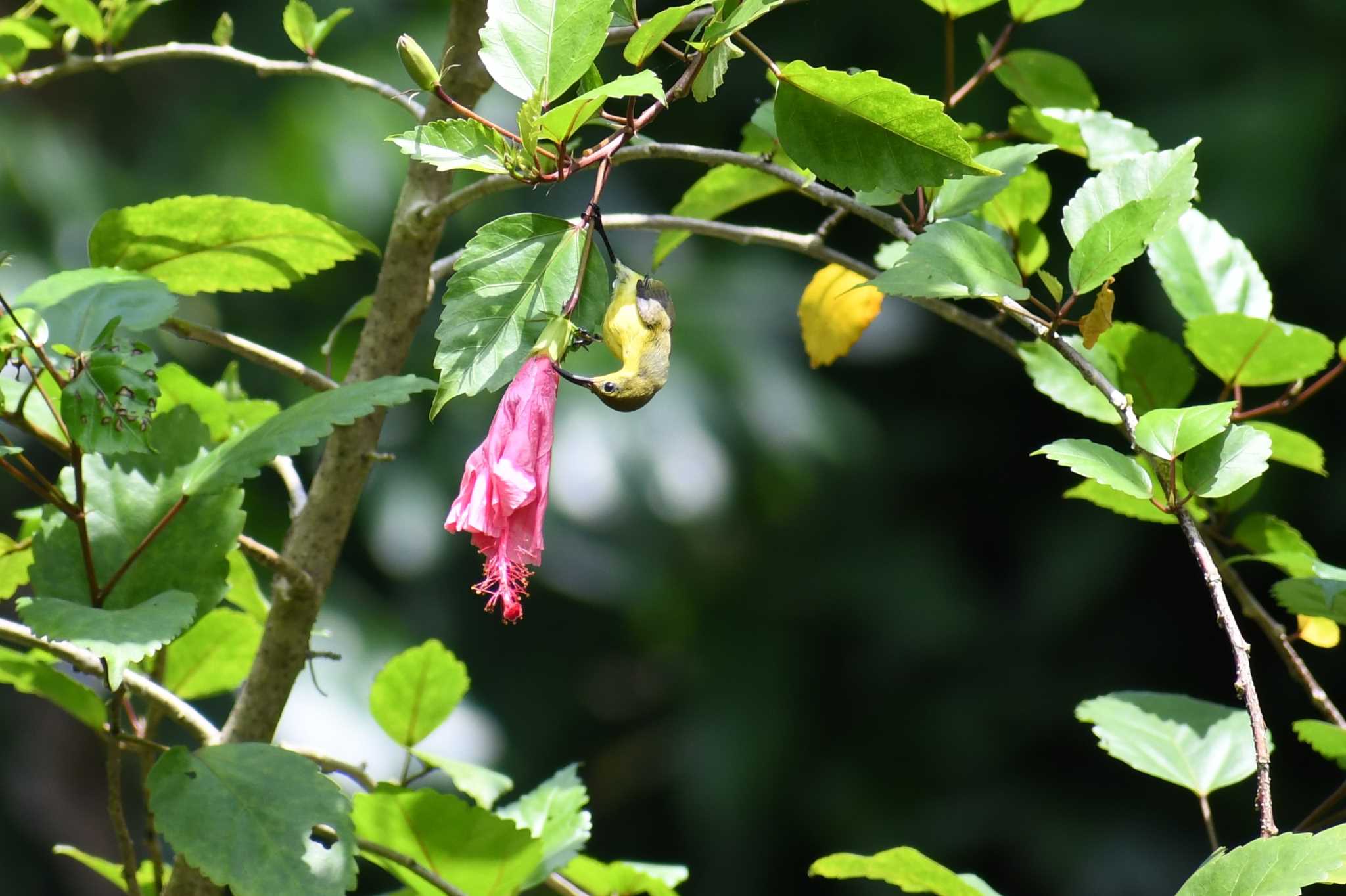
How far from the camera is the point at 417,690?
49 cm

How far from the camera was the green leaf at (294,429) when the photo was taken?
35 cm

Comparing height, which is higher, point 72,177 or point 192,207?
point 192,207

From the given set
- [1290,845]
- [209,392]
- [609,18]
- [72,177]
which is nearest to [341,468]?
[209,392]

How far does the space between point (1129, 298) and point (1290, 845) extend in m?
1.67

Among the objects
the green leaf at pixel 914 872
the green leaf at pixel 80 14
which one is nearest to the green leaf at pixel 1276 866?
the green leaf at pixel 914 872

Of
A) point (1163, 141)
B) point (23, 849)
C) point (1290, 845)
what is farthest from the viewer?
point (23, 849)

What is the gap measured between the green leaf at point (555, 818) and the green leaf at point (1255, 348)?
0.85 ft

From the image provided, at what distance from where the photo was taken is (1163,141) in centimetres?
168

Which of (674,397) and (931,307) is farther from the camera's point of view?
(674,397)

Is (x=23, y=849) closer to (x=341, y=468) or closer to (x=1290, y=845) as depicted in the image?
(x=341, y=468)

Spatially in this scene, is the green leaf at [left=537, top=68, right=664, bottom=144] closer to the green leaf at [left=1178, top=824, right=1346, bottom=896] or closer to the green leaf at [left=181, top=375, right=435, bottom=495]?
the green leaf at [left=181, top=375, right=435, bottom=495]

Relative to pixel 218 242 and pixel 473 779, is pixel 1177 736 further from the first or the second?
pixel 218 242

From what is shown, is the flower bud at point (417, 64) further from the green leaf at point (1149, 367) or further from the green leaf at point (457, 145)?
the green leaf at point (1149, 367)

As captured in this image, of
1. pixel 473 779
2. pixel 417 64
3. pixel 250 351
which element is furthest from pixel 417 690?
pixel 417 64
